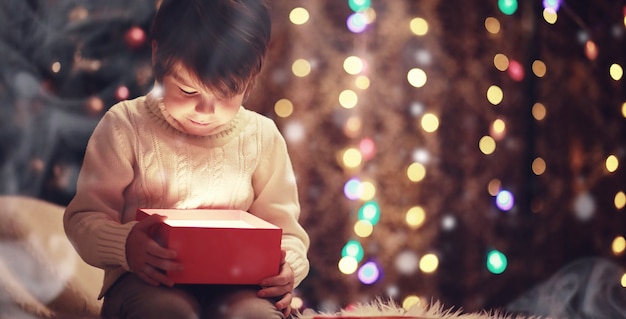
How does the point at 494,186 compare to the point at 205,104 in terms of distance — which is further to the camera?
the point at 494,186

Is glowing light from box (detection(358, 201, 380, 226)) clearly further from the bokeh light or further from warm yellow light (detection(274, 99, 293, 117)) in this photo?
warm yellow light (detection(274, 99, 293, 117))

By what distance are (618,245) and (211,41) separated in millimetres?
1077

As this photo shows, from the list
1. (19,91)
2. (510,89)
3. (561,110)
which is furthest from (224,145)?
(561,110)

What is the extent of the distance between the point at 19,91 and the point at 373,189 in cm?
70

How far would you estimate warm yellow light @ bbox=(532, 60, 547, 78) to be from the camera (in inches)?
65.5

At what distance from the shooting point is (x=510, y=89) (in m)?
1.65

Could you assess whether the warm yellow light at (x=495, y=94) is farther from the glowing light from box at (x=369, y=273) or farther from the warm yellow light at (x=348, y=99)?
the glowing light from box at (x=369, y=273)

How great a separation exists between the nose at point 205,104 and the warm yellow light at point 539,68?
77cm

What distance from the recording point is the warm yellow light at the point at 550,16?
5.45 ft

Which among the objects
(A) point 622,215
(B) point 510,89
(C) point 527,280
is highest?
(B) point 510,89

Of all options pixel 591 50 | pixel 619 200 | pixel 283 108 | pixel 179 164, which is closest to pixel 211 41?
pixel 179 164

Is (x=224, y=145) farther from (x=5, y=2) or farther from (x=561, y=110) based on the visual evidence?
(x=561, y=110)

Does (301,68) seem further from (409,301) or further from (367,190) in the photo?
(409,301)

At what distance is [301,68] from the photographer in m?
1.50
